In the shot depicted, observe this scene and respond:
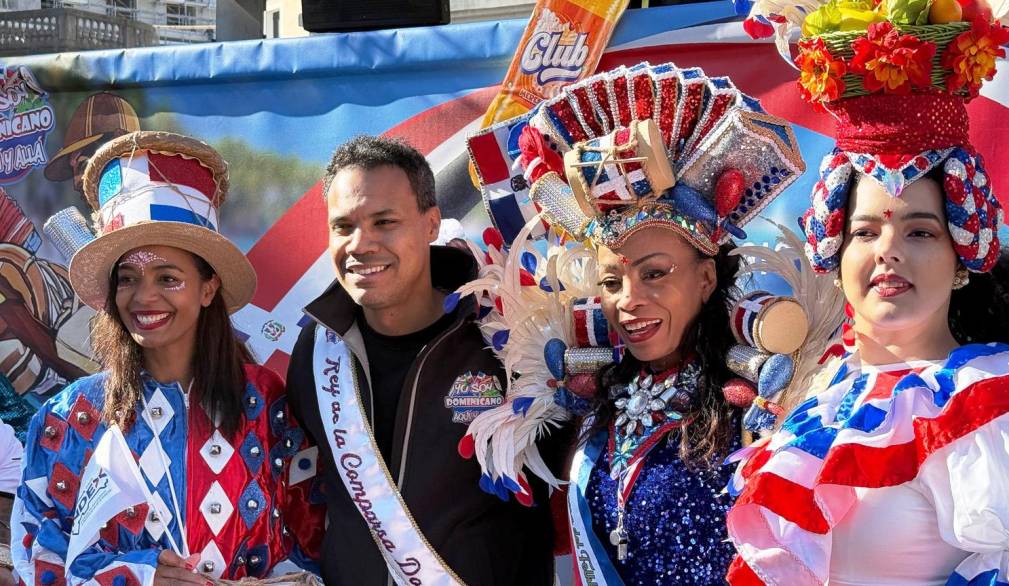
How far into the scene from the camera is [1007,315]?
7.59 ft

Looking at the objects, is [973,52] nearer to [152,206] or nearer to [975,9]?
[975,9]

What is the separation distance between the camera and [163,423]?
117 inches

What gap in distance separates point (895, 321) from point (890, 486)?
0.32m

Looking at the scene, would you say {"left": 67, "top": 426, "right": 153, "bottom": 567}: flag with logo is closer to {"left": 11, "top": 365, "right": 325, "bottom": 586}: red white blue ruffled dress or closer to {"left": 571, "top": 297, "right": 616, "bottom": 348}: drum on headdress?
{"left": 11, "top": 365, "right": 325, "bottom": 586}: red white blue ruffled dress

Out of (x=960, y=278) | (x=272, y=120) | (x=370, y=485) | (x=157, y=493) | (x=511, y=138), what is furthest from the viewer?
(x=272, y=120)

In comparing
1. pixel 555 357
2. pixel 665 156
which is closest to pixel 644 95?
pixel 665 156

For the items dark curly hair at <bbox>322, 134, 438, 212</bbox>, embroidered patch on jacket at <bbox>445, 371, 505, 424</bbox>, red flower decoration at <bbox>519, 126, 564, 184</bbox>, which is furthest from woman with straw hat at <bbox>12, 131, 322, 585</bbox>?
red flower decoration at <bbox>519, 126, 564, 184</bbox>

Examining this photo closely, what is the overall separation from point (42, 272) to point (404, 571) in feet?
9.70

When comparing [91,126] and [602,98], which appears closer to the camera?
[602,98]

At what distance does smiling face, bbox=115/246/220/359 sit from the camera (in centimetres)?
300

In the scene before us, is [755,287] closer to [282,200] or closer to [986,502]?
[986,502]

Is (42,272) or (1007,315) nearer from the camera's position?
(1007,315)

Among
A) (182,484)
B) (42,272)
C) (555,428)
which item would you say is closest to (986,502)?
(555,428)

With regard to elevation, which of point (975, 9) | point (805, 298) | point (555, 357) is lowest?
point (555, 357)
